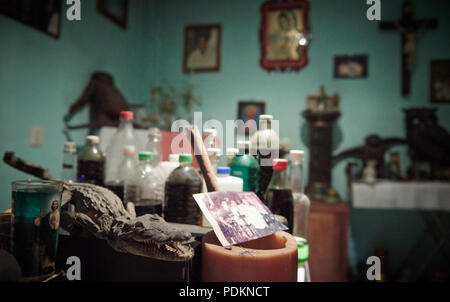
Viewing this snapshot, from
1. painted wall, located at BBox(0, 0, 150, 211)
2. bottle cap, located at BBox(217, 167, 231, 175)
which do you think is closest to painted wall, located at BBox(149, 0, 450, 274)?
painted wall, located at BBox(0, 0, 150, 211)

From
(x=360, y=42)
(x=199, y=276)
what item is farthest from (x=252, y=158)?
(x=360, y=42)

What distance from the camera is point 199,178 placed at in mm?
745

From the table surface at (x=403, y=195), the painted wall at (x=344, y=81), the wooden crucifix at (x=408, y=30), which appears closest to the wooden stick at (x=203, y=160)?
the table surface at (x=403, y=195)

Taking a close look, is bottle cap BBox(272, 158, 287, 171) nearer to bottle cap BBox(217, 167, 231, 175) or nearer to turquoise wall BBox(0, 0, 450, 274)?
bottle cap BBox(217, 167, 231, 175)

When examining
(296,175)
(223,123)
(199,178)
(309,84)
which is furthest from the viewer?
(223,123)

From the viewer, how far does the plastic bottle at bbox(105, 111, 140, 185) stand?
40.0 inches

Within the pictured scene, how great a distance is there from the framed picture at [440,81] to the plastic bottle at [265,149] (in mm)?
2424

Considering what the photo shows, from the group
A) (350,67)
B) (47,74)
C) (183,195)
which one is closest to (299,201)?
(183,195)

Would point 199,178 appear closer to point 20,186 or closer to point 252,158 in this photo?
point 252,158

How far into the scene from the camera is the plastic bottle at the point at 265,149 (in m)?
0.83

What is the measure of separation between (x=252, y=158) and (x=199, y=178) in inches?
6.1

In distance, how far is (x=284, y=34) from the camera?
285 cm

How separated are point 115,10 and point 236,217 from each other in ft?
8.37
